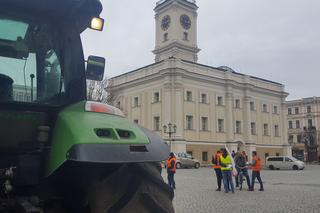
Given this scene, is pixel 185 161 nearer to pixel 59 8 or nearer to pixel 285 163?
pixel 285 163

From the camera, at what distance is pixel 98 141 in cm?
222

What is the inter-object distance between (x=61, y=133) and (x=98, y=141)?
44 cm

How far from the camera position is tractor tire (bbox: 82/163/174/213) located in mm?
2332

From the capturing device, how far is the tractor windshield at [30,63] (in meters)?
2.76

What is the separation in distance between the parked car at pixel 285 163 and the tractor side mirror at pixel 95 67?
3876 cm

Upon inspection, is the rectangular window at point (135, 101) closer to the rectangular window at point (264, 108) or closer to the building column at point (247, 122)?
the building column at point (247, 122)

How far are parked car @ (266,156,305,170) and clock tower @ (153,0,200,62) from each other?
21.5 meters

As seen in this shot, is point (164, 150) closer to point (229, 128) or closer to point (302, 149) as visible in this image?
point (229, 128)

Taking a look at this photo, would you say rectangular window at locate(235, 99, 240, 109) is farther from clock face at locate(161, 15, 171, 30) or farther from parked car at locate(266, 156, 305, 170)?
clock face at locate(161, 15, 171, 30)

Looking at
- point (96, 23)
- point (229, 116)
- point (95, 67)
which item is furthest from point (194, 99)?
point (96, 23)

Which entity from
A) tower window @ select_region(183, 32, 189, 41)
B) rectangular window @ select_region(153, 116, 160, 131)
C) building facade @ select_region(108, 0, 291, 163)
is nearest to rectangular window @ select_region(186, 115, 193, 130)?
building facade @ select_region(108, 0, 291, 163)

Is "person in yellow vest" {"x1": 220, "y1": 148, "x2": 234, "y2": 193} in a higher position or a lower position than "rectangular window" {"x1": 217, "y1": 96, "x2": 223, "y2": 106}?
lower

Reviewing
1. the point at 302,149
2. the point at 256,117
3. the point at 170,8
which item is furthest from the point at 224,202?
the point at 302,149

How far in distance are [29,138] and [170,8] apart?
5467cm
